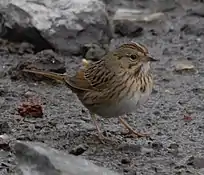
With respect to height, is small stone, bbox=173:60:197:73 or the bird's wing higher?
the bird's wing

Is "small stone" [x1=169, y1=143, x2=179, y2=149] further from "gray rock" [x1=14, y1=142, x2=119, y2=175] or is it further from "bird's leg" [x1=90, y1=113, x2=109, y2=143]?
"gray rock" [x1=14, y1=142, x2=119, y2=175]

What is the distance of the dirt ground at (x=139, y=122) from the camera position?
240 inches

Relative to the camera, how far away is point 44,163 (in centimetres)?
498

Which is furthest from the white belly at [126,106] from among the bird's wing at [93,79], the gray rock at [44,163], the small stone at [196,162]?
the gray rock at [44,163]

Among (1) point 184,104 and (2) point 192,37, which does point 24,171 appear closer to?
(1) point 184,104

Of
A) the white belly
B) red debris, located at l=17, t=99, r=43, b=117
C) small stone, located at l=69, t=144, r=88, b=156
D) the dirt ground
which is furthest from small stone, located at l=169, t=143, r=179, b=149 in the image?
red debris, located at l=17, t=99, r=43, b=117

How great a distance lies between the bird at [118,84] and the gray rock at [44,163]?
1295 mm

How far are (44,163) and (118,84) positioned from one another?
63.7 inches

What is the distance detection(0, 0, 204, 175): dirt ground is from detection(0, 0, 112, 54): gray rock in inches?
9.9

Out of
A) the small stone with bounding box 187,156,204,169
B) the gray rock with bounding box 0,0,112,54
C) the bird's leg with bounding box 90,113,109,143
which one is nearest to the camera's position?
the small stone with bounding box 187,156,204,169

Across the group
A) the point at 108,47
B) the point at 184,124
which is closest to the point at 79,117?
the point at 184,124

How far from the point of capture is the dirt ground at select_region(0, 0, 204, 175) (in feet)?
20.0

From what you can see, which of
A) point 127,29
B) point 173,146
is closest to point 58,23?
point 127,29

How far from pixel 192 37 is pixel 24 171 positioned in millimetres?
4971
